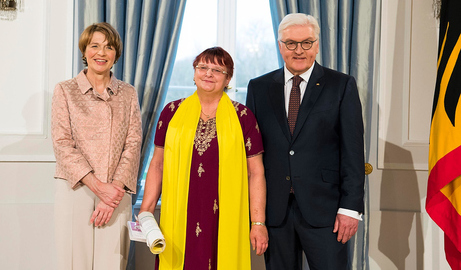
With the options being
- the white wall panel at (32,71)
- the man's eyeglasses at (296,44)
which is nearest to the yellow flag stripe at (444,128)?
the man's eyeglasses at (296,44)

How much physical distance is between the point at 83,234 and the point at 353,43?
1.91 metres

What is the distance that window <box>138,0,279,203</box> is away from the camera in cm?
293

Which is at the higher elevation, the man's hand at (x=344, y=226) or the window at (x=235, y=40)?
the window at (x=235, y=40)

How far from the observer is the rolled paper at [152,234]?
5.88 feet

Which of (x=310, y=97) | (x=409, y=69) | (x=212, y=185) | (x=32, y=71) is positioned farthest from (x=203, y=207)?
(x=409, y=69)

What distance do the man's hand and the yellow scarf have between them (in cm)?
41

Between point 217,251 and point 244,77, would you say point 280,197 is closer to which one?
point 217,251

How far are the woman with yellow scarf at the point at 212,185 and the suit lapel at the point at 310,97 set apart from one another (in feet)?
0.65

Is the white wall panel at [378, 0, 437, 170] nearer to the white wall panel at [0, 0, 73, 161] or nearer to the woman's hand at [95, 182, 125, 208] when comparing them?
the woman's hand at [95, 182, 125, 208]

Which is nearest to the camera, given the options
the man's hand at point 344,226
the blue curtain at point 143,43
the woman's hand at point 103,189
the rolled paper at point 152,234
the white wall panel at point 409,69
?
the rolled paper at point 152,234

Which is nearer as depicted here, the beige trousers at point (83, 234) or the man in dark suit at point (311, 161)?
the man in dark suit at point (311, 161)

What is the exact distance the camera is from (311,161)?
1.99m

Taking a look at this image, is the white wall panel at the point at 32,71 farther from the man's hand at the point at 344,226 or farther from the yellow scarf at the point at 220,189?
the man's hand at the point at 344,226

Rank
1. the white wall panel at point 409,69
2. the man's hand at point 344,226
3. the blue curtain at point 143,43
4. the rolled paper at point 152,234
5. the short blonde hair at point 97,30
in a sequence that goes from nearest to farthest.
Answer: the rolled paper at point 152,234 → the man's hand at point 344,226 → the short blonde hair at point 97,30 → the blue curtain at point 143,43 → the white wall panel at point 409,69
